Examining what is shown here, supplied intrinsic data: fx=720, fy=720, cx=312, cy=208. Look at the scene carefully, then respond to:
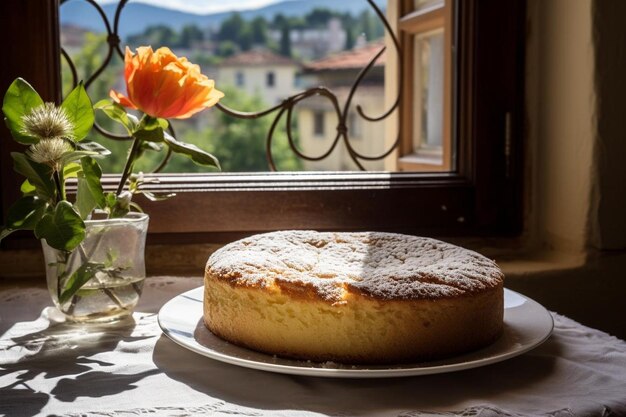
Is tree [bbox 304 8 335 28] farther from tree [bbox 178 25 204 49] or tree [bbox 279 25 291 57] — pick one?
tree [bbox 178 25 204 49]

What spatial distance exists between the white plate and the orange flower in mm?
219

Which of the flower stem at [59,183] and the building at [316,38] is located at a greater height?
the building at [316,38]

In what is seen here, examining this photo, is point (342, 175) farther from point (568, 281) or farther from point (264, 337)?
point (264, 337)

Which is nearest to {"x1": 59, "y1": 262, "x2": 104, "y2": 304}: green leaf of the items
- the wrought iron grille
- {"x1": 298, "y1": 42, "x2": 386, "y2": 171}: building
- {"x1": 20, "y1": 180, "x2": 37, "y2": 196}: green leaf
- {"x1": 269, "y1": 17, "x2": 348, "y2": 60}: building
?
{"x1": 20, "y1": 180, "x2": 37, "y2": 196}: green leaf

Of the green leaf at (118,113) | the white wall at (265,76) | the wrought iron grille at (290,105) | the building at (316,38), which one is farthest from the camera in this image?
the white wall at (265,76)

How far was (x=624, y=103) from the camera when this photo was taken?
3.56 feet

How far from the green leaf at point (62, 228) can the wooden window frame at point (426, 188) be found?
1.15ft

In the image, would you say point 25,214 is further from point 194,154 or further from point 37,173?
point 194,154

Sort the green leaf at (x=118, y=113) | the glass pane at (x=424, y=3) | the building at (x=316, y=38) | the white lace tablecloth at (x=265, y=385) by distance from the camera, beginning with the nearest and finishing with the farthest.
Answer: the white lace tablecloth at (x=265, y=385), the green leaf at (x=118, y=113), the glass pane at (x=424, y=3), the building at (x=316, y=38)

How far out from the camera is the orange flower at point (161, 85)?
0.78 m

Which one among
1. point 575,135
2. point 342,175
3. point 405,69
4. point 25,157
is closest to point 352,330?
point 25,157

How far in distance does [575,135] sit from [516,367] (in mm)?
546

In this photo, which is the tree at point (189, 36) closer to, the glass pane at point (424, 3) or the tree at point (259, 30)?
the tree at point (259, 30)

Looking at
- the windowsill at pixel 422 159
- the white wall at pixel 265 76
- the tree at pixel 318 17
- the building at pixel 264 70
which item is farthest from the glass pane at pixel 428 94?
the tree at pixel 318 17
